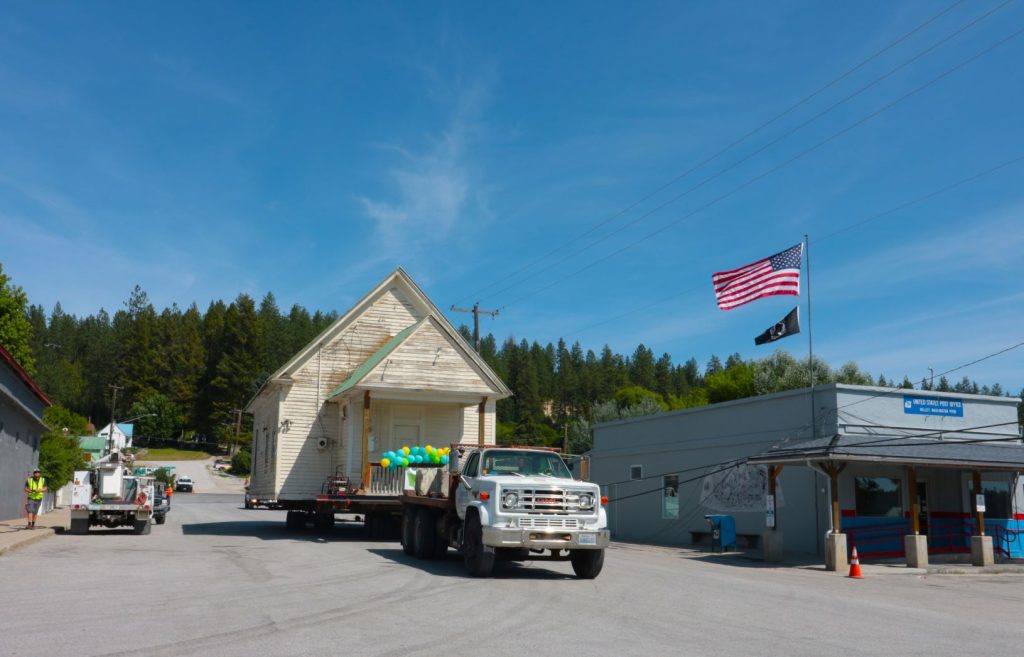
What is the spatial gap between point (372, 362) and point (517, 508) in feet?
43.3

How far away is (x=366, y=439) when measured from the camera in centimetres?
2538

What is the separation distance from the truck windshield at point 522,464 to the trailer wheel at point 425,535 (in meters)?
2.56

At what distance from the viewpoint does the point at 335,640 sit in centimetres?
884

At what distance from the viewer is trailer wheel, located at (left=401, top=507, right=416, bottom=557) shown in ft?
61.5

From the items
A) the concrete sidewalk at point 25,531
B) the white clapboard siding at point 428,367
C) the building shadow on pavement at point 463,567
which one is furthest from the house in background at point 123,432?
the building shadow on pavement at point 463,567

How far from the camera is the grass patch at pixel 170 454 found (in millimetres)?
103750

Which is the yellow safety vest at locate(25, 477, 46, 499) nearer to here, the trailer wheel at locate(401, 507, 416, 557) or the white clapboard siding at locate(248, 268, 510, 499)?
the white clapboard siding at locate(248, 268, 510, 499)

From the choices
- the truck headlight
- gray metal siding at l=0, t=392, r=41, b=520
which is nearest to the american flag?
the truck headlight

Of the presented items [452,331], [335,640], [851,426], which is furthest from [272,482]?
[335,640]

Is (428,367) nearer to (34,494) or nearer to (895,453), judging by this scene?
(34,494)

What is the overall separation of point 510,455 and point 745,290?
1233cm

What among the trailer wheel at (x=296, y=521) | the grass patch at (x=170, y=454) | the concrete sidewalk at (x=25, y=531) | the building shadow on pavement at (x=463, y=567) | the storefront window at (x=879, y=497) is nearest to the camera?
the building shadow on pavement at (x=463, y=567)

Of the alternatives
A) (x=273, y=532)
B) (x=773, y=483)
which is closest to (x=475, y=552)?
(x=773, y=483)

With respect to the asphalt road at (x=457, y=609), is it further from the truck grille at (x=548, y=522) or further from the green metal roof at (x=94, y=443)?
the green metal roof at (x=94, y=443)
